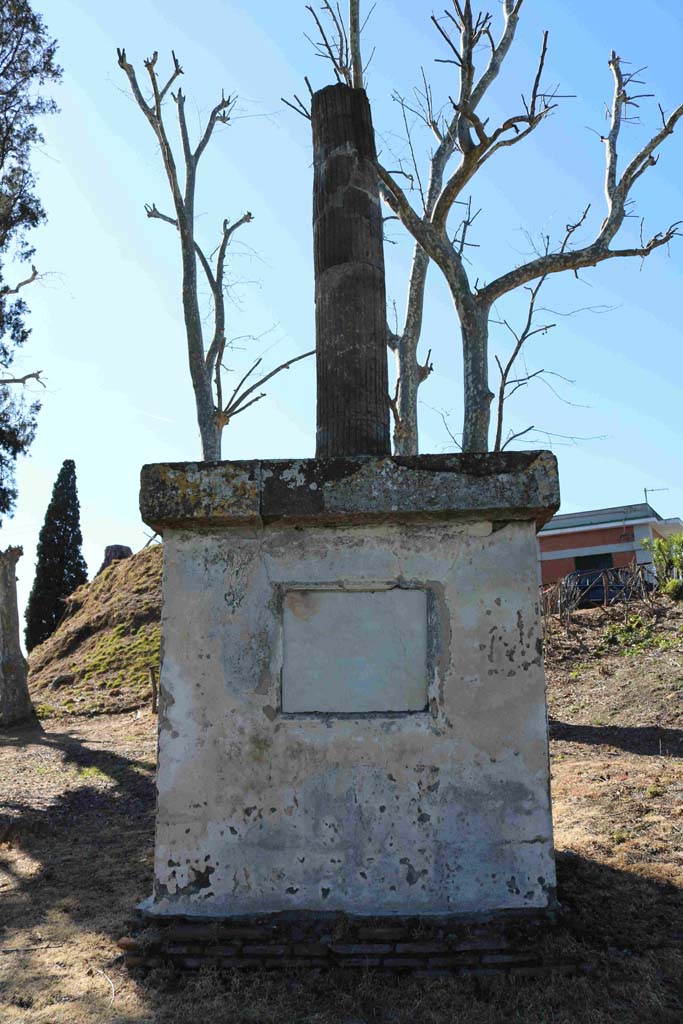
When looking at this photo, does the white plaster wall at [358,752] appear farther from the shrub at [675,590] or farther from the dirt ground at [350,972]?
the shrub at [675,590]

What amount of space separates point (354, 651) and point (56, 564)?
26.6m

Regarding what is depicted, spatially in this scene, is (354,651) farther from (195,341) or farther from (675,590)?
(675,590)

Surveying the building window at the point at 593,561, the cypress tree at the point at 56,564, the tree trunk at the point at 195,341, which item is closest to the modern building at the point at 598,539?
the building window at the point at 593,561

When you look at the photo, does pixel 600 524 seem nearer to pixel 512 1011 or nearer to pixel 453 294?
pixel 453 294

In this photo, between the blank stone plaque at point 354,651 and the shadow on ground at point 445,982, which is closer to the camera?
the shadow on ground at point 445,982

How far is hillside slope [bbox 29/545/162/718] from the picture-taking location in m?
15.6

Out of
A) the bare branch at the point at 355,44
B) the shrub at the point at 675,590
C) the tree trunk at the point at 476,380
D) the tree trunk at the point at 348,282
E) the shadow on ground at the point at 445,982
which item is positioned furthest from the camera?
the shrub at the point at 675,590

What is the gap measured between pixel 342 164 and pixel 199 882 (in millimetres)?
3711

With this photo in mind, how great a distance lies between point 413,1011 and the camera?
3109mm

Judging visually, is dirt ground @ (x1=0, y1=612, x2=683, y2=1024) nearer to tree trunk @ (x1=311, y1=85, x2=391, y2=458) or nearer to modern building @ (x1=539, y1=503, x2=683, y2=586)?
tree trunk @ (x1=311, y1=85, x2=391, y2=458)

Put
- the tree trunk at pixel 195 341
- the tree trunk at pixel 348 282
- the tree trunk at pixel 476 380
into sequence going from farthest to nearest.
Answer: the tree trunk at pixel 195 341 → the tree trunk at pixel 476 380 → the tree trunk at pixel 348 282

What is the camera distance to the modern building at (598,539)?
27.2 metres

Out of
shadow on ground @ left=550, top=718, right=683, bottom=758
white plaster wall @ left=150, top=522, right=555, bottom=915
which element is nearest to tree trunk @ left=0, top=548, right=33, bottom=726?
shadow on ground @ left=550, top=718, right=683, bottom=758

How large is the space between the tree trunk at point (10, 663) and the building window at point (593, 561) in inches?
731
